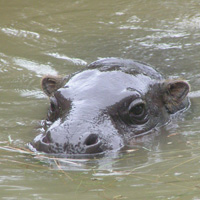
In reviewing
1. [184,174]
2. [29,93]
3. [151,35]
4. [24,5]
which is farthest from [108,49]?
[184,174]

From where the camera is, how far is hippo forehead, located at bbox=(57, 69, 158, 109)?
5840mm

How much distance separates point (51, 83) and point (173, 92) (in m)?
1.73

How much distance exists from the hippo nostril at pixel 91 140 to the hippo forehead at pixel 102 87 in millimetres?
693

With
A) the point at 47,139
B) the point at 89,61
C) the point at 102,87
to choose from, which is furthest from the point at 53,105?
the point at 89,61

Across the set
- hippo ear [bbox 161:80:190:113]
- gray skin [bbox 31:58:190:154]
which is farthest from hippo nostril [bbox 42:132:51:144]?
hippo ear [bbox 161:80:190:113]

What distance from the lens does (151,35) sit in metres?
11.2

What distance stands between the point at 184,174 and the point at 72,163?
1.08m

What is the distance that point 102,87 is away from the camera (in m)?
6.04

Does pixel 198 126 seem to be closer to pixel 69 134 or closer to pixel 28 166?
pixel 69 134

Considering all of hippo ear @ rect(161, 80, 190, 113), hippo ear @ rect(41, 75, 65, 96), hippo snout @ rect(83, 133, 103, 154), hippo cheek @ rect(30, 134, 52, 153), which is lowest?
hippo snout @ rect(83, 133, 103, 154)

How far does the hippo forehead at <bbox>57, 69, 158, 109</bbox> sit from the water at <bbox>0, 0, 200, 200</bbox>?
2.06ft

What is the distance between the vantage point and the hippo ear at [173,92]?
22.8 ft

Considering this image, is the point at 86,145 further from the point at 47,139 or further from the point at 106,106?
the point at 106,106

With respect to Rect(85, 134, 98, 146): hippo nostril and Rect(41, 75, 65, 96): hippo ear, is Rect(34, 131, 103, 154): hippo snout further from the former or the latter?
Rect(41, 75, 65, 96): hippo ear
